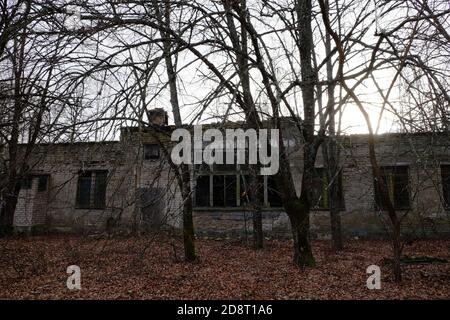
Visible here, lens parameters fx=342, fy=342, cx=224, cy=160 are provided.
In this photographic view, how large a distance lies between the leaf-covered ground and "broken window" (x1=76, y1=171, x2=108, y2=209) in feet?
14.7

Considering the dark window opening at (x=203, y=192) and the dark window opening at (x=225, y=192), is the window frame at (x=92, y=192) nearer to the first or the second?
the dark window opening at (x=203, y=192)

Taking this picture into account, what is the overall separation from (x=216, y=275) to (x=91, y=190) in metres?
9.76

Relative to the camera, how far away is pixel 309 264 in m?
6.84

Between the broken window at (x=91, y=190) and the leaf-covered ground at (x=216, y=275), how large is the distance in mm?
4487

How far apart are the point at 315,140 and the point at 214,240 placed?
25.9 feet

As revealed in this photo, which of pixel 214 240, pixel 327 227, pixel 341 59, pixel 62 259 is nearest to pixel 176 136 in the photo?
pixel 341 59

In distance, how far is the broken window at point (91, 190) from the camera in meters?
15.0

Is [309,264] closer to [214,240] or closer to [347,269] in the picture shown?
[347,269]

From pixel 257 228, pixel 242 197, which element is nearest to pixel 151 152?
pixel 242 197

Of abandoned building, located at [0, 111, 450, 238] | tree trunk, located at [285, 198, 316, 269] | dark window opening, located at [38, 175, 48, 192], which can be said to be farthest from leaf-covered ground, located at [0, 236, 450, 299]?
dark window opening, located at [38, 175, 48, 192]

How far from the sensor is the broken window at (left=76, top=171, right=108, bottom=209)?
14961 mm

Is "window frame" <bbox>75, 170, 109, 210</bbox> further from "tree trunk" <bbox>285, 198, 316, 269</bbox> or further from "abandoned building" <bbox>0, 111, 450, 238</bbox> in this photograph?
"tree trunk" <bbox>285, 198, 316, 269</bbox>

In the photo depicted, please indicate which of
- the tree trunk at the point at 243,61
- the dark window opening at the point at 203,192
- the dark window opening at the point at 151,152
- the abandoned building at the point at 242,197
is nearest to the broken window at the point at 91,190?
the abandoned building at the point at 242,197

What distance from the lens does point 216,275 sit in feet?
23.7
